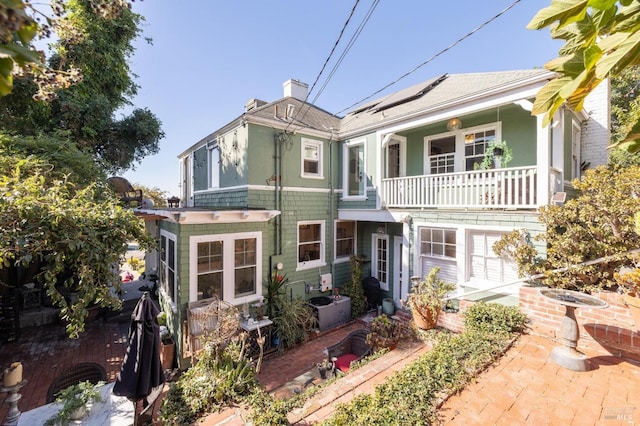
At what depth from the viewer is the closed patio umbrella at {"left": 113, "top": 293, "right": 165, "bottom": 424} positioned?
407 centimetres

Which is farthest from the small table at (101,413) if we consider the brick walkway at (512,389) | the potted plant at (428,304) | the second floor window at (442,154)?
the second floor window at (442,154)

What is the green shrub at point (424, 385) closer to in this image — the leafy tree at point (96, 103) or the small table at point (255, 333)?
the small table at point (255, 333)

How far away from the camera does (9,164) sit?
5406mm

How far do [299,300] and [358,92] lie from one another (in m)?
6.52

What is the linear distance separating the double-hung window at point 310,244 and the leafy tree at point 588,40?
337 inches

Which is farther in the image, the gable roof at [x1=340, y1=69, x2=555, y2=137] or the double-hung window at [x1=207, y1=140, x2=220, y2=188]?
the double-hung window at [x1=207, y1=140, x2=220, y2=188]

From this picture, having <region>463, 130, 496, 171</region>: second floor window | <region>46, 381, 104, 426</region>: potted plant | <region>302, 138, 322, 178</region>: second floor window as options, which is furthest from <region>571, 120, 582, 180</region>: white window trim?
<region>46, 381, 104, 426</region>: potted plant

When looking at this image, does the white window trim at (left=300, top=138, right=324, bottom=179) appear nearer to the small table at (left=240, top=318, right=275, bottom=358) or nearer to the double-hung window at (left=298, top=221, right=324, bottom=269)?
the double-hung window at (left=298, top=221, right=324, bottom=269)

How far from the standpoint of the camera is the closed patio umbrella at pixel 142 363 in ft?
13.4

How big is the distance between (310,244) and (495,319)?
5.75 m

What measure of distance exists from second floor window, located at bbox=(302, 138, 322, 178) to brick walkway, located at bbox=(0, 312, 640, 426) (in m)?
6.14

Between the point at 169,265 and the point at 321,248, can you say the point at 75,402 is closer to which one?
the point at 169,265

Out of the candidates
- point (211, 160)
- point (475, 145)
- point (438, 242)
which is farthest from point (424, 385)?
point (211, 160)

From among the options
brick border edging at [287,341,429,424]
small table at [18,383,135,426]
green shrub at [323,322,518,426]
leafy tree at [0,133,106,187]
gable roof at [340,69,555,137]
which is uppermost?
gable roof at [340,69,555,137]
